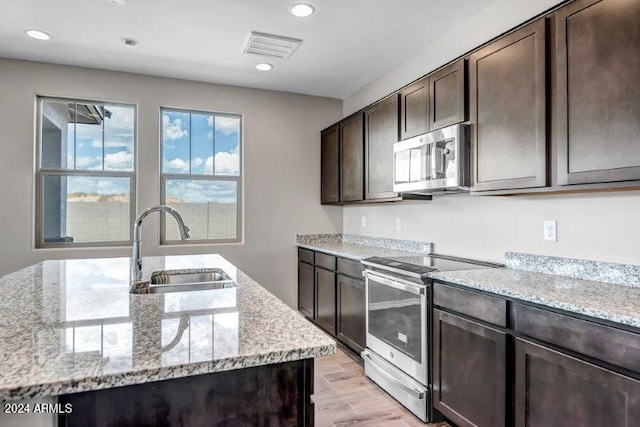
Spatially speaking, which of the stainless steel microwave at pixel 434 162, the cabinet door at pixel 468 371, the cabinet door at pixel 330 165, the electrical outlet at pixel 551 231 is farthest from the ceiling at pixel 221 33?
the cabinet door at pixel 468 371

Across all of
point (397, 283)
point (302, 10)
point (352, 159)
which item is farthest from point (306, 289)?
point (302, 10)

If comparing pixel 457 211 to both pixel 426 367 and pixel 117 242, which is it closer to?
pixel 426 367

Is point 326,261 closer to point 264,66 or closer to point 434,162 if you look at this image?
point 434,162

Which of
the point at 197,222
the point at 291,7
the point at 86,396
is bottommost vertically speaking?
the point at 86,396

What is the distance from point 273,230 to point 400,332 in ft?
7.55

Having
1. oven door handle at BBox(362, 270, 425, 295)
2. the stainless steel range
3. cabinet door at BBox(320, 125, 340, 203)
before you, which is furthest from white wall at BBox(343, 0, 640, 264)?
oven door handle at BBox(362, 270, 425, 295)

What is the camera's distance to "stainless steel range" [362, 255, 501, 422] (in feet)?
7.42

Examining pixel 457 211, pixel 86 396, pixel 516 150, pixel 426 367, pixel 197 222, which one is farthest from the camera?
pixel 197 222

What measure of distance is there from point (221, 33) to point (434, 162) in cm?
196

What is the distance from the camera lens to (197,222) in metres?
4.25

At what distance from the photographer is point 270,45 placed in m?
3.20

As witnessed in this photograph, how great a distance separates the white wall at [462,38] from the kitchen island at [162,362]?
237 centimetres

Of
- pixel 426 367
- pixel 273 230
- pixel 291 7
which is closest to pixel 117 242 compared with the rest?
pixel 273 230

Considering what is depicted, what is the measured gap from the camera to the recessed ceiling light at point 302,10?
102 inches
